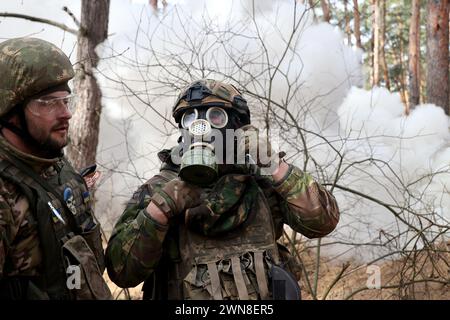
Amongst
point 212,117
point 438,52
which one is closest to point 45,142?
point 212,117

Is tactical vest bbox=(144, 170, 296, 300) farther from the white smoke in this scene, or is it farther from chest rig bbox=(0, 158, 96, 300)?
the white smoke

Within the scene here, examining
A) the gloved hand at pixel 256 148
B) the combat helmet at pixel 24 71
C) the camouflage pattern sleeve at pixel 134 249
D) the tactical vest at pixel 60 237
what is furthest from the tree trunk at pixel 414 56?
the combat helmet at pixel 24 71

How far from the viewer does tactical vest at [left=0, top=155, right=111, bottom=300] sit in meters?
2.32

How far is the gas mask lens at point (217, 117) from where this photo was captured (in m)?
2.74

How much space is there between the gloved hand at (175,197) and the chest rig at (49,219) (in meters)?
0.39

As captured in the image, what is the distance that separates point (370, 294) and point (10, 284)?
5691 millimetres

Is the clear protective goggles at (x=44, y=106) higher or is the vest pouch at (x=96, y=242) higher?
the clear protective goggles at (x=44, y=106)

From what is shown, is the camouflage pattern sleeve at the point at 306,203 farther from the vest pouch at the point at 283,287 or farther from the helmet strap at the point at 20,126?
the helmet strap at the point at 20,126

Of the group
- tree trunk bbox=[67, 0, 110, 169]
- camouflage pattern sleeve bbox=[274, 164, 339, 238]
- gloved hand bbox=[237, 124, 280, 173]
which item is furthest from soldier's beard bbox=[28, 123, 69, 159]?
tree trunk bbox=[67, 0, 110, 169]

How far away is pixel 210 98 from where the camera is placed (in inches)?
110

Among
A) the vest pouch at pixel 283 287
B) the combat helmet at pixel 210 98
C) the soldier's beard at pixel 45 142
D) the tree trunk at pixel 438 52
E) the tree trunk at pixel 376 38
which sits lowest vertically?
the vest pouch at pixel 283 287

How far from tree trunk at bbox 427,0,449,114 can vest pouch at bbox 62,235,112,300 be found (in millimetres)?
9908

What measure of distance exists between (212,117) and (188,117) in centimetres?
12
